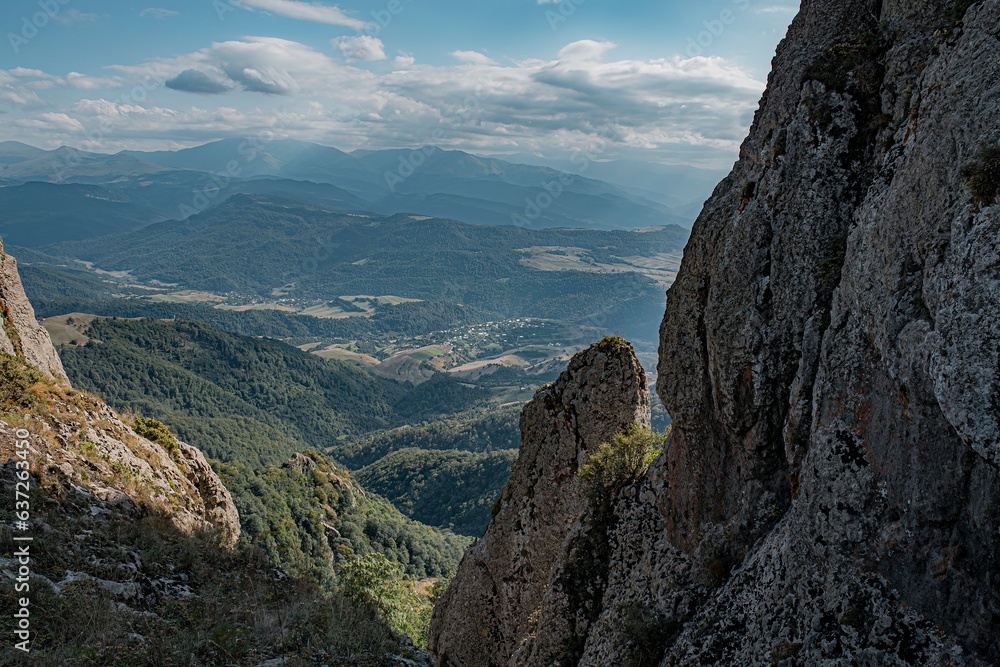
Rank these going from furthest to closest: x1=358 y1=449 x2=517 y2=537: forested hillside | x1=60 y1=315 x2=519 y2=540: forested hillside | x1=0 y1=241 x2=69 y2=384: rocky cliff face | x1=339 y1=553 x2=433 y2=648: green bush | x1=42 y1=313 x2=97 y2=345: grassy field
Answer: x1=42 y1=313 x2=97 y2=345: grassy field < x1=358 y1=449 x2=517 y2=537: forested hillside < x1=60 y1=315 x2=519 y2=540: forested hillside < x1=0 y1=241 x2=69 y2=384: rocky cliff face < x1=339 y1=553 x2=433 y2=648: green bush

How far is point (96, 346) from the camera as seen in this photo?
173500mm

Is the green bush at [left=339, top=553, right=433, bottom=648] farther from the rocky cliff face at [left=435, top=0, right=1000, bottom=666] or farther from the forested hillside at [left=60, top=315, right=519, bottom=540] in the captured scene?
the rocky cliff face at [left=435, top=0, right=1000, bottom=666]

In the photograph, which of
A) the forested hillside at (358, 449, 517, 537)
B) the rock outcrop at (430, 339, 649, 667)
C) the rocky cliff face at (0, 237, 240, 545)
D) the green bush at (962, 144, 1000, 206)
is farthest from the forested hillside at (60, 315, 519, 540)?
the green bush at (962, 144, 1000, 206)

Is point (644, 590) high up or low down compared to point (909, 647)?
down

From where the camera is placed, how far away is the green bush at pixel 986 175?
22.5ft

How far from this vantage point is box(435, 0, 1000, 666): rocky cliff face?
692 centimetres

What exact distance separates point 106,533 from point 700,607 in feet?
47.2

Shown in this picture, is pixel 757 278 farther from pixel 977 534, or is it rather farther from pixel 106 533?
pixel 106 533

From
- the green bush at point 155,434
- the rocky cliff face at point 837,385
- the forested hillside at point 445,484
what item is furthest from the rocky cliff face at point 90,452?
the forested hillside at point 445,484

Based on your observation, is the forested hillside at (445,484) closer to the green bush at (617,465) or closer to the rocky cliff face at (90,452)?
the rocky cliff face at (90,452)

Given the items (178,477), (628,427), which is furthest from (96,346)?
(628,427)

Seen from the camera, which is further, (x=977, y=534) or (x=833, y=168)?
(x=833, y=168)
